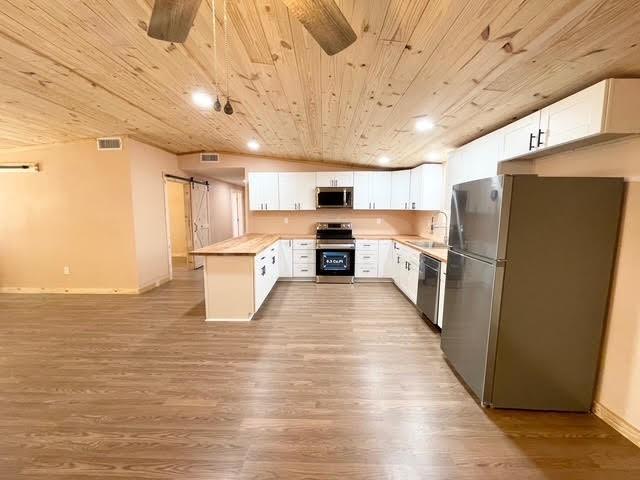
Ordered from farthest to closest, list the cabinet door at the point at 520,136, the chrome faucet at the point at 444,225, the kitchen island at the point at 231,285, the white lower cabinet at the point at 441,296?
the chrome faucet at the point at 444,225 → the kitchen island at the point at 231,285 → the white lower cabinet at the point at 441,296 → the cabinet door at the point at 520,136

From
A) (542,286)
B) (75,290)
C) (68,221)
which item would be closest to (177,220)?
(68,221)

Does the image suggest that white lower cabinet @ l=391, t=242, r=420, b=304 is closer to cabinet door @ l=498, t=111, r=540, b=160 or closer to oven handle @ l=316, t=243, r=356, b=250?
oven handle @ l=316, t=243, r=356, b=250

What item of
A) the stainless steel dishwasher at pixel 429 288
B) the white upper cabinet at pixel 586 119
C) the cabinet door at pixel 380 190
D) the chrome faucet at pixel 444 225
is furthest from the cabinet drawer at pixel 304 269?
the white upper cabinet at pixel 586 119

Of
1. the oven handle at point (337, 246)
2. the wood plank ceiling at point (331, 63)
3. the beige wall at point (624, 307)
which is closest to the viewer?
the wood plank ceiling at point (331, 63)

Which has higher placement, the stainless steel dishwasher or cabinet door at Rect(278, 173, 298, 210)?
cabinet door at Rect(278, 173, 298, 210)

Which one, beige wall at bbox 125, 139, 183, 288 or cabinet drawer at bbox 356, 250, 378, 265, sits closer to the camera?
beige wall at bbox 125, 139, 183, 288

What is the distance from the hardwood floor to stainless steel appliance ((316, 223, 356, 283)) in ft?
6.21

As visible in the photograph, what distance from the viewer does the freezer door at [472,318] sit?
1.87 metres

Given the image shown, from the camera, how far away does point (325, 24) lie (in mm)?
1111

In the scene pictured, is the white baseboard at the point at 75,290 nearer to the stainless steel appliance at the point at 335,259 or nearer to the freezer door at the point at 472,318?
the stainless steel appliance at the point at 335,259

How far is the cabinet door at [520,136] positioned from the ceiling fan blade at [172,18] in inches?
92.2

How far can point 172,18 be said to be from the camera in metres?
1.13

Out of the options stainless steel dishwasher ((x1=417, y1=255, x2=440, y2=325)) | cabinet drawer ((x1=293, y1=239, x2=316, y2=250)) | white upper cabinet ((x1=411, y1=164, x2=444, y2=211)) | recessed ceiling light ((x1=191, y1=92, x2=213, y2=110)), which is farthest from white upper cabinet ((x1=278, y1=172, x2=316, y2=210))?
stainless steel dishwasher ((x1=417, y1=255, x2=440, y2=325))

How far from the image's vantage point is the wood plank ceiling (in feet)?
4.31
